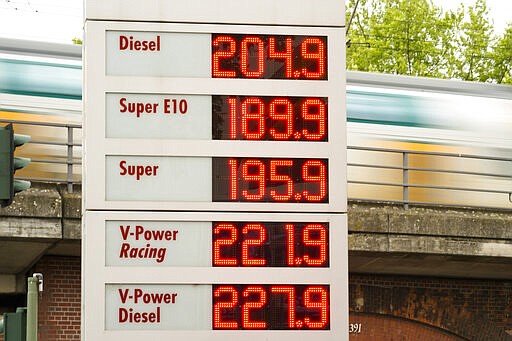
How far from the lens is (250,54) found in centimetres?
1016

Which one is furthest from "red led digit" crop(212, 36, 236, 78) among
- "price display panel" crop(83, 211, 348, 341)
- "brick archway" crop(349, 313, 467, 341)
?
"brick archway" crop(349, 313, 467, 341)

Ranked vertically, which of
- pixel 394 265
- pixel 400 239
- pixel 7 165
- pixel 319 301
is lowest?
pixel 394 265

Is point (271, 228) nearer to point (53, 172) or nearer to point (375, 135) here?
point (53, 172)

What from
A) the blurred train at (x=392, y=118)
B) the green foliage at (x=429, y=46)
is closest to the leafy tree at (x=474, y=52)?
the green foliage at (x=429, y=46)

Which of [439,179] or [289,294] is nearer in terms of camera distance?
[289,294]

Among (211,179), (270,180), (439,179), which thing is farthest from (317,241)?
(439,179)

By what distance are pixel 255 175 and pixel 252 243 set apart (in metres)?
0.52

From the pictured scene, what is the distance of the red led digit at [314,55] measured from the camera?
402 inches

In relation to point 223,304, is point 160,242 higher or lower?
higher

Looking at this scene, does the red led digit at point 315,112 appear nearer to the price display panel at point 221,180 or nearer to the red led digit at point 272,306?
the price display panel at point 221,180

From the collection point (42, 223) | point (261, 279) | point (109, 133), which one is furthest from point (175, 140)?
point (42, 223)

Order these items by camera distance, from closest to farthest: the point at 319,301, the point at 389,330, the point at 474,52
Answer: the point at 319,301, the point at 389,330, the point at 474,52

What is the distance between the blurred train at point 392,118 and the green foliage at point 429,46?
49.3ft

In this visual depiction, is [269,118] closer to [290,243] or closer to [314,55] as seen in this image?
[314,55]
